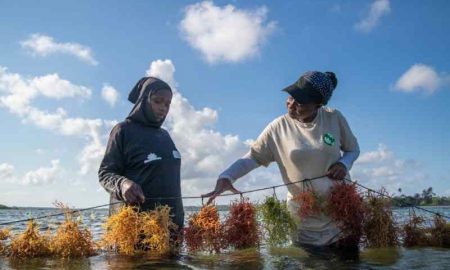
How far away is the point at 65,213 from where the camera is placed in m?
5.70

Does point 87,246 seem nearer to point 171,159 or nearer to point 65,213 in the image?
point 65,213

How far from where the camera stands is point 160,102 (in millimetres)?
5855

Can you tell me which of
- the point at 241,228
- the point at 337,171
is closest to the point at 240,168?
A: the point at 241,228

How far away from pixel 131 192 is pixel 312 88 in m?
2.55

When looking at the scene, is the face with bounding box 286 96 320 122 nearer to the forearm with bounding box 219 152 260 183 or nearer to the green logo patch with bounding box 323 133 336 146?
the green logo patch with bounding box 323 133 336 146

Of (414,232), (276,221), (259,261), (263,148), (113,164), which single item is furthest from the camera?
(414,232)

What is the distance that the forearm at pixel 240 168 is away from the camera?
604cm

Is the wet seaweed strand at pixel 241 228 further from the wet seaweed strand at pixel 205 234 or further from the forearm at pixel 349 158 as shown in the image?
the forearm at pixel 349 158

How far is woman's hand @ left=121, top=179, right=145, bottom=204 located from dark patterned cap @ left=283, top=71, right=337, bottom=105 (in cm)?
225

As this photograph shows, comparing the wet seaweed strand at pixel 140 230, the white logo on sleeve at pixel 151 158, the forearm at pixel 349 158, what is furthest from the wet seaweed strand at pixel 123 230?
the forearm at pixel 349 158

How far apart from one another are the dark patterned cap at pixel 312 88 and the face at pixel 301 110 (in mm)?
114

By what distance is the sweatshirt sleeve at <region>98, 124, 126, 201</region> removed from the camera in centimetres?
521

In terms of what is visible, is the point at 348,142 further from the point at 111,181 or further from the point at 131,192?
the point at 111,181

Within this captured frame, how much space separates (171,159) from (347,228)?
7.98 ft
